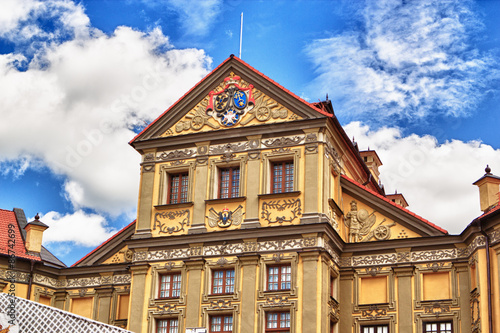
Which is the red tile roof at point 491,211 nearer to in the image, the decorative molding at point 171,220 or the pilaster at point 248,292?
the pilaster at point 248,292

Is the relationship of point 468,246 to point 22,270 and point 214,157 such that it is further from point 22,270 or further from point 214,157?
point 22,270

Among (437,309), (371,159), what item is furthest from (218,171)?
(371,159)

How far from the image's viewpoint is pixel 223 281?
34.7 metres

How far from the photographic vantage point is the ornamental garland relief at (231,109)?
36.8 metres

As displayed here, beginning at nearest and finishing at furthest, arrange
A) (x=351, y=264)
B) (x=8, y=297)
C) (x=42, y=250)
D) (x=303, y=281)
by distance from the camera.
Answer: (x=8, y=297) → (x=303, y=281) → (x=351, y=264) → (x=42, y=250)

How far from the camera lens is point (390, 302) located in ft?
112

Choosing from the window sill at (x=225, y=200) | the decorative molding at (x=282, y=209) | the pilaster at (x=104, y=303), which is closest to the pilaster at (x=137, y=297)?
the pilaster at (x=104, y=303)

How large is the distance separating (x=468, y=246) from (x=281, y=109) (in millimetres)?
10112

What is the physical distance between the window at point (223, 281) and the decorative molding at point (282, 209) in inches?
111

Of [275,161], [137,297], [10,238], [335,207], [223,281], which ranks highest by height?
[275,161]

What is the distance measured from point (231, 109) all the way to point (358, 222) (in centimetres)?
779

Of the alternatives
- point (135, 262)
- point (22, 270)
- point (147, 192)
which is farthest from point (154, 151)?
point (22, 270)

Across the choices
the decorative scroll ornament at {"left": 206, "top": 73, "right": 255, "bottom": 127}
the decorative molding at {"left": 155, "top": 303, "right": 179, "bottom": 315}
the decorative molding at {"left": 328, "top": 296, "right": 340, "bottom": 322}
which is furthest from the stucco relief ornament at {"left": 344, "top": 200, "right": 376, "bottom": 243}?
the decorative molding at {"left": 155, "top": 303, "right": 179, "bottom": 315}

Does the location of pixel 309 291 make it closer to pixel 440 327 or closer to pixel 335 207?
pixel 335 207
